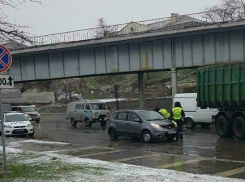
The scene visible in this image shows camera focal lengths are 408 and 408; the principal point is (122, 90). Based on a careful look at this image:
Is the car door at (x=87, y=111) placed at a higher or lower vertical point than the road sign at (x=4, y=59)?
lower

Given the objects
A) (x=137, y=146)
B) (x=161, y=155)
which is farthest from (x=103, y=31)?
(x=161, y=155)

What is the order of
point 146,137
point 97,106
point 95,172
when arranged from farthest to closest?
1. point 97,106
2. point 146,137
3. point 95,172

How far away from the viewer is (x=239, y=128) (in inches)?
706

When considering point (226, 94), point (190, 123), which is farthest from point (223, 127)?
point (190, 123)

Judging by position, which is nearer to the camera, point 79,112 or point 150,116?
point 150,116

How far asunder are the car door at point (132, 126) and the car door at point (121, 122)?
0.68ft

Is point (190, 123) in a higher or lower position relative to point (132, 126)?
lower

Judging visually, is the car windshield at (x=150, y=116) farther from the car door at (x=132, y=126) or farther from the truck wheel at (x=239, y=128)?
the truck wheel at (x=239, y=128)

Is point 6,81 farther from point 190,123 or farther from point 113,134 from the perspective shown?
point 190,123

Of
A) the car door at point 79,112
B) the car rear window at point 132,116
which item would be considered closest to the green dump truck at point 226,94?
the car rear window at point 132,116

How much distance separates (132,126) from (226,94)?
4.40 metres

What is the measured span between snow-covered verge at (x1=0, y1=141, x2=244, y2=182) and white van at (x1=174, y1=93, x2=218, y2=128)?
13197 millimetres

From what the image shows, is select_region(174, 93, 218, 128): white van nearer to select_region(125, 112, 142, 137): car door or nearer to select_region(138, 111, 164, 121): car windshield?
select_region(138, 111, 164, 121): car windshield

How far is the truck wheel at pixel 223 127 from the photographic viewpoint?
1850 cm
